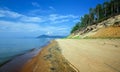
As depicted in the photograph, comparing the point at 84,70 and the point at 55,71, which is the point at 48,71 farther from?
the point at 84,70

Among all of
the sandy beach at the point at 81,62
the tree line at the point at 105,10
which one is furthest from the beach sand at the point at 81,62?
the tree line at the point at 105,10

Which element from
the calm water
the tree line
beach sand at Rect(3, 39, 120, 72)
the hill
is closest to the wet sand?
beach sand at Rect(3, 39, 120, 72)

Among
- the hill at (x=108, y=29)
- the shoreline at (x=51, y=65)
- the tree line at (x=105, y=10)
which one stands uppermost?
the tree line at (x=105, y=10)

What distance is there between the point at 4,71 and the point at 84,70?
9154 mm

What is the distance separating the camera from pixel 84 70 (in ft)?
23.8

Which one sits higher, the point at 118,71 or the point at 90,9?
the point at 90,9

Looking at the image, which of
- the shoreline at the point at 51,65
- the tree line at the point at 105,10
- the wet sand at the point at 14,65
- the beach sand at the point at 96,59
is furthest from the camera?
the tree line at the point at 105,10

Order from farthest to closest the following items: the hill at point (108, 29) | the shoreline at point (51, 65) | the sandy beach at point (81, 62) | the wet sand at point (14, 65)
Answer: the hill at point (108, 29) → the wet sand at point (14, 65) → the shoreline at point (51, 65) → the sandy beach at point (81, 62)

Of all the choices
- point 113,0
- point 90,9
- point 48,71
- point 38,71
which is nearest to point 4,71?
point 38,71

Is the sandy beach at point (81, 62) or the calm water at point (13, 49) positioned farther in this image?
the calm water at point (13, 49)

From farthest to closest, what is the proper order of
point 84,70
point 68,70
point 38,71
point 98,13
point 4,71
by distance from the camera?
point 98,13, point 4,71, point 38,71, point 68,70, point 84,70

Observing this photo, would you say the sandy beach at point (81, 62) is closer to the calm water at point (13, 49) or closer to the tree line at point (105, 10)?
the calm water at point (13, 49)

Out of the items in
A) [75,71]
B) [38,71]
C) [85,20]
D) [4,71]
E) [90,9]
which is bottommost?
[4,71]

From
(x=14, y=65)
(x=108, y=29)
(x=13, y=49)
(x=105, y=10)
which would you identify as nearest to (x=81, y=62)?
(x=14, y=65)
